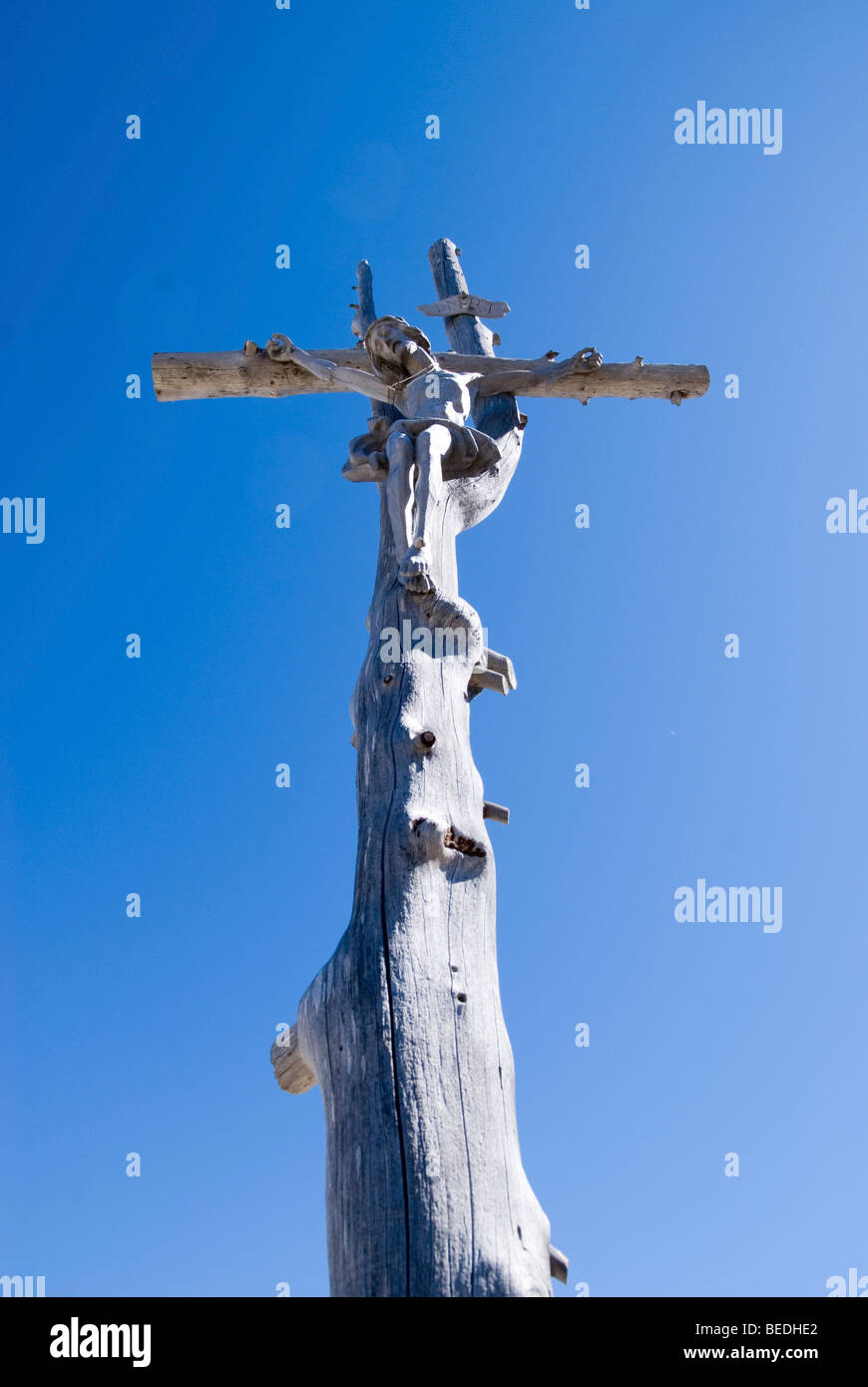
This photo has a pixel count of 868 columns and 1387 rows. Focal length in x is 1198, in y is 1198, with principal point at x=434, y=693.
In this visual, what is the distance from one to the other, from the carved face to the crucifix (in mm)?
535

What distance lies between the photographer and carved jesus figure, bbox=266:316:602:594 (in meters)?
4.34

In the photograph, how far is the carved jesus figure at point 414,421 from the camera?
434 centimetres

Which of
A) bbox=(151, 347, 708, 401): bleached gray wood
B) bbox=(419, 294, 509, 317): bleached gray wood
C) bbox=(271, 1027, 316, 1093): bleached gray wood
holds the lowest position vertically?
bbox=(271, 1027, 316, 1093): bleached gray wood

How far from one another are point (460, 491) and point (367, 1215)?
9.42 ft

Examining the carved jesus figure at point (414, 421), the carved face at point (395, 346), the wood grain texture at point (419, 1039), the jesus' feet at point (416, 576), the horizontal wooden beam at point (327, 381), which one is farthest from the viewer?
the horizontal wooden beam at point (327, 381)

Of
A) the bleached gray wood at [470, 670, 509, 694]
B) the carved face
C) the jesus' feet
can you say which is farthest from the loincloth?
the bleached gray wood at [470, 670, 509, 694]

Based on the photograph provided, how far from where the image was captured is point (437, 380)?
16.4 feet

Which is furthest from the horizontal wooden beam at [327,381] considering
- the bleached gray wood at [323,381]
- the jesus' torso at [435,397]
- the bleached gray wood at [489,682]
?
the bleached gray wood at [489,682]

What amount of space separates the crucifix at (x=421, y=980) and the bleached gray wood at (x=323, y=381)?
3.82ft

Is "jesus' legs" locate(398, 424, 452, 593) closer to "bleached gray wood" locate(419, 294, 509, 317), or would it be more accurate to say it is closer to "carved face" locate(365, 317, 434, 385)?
"carved face" locate(365, 317, 434, 385)

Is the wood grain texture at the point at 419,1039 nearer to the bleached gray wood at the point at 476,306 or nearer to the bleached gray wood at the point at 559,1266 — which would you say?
the bleached gray wood at the point at 559,1266
